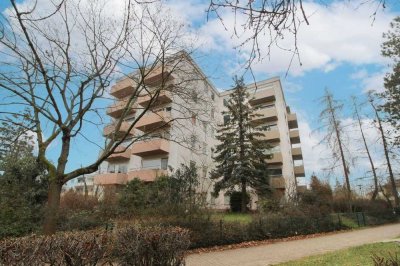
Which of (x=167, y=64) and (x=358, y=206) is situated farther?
(x=358, y=206)

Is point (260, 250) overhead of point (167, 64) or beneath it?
beneath

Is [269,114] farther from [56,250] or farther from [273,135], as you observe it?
[56,250]

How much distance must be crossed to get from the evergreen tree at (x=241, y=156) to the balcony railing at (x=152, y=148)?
18.7ft

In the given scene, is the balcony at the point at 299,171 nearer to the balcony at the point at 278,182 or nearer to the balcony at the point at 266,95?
the balcony at the point at 278,182

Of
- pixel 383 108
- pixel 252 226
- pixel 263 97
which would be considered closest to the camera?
pixel 252 226

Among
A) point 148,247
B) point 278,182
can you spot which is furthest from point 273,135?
point 148,247

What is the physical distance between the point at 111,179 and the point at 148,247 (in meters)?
29.2

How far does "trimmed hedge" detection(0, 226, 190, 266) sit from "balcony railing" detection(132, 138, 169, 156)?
25790 millimetres

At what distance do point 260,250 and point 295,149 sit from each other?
35.3 meters

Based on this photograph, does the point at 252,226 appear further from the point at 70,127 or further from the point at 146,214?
the point at 70,127

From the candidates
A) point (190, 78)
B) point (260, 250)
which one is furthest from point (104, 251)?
point (260, 250)

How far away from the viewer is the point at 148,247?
19.1ft

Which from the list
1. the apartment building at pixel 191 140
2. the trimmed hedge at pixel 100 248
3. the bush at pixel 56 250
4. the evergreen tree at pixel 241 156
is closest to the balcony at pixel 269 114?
the apartment building at pixel 191 140

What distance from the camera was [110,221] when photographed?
44.7ft
